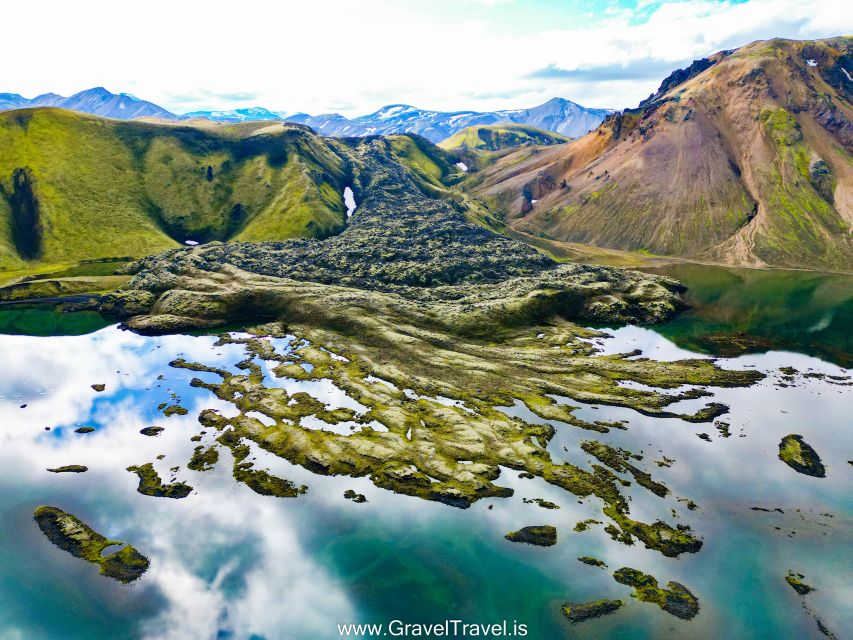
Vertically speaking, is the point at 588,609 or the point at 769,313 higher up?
the point at 769,313

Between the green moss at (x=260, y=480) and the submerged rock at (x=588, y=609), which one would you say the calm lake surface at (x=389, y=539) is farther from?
the green moss at (x=260, y=480)

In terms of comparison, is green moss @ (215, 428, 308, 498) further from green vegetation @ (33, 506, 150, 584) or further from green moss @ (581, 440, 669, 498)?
green moss @ (581, 440, 669, 498)

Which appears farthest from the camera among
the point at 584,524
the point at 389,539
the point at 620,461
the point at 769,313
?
the point at 769,313

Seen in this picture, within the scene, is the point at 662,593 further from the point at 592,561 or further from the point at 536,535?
the point at 536,535

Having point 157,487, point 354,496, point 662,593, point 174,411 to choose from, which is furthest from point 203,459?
point 662,593

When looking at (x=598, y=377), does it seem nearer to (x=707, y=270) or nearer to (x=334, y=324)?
(x=334, y=324)

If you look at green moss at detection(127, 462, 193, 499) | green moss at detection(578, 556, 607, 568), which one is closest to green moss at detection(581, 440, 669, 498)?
green moss at detection(578, 556, 607, 568)

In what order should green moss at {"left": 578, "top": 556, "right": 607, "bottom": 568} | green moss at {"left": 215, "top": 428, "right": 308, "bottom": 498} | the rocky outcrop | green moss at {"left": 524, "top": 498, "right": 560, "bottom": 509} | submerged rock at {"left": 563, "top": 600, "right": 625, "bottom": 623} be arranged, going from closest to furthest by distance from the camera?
submerged rock at {"left": 563, "top": 600, "right": 625, "bottom": 623}, green moss at {"left": 578, "top": 556, "right": 607, "bottom": 568}, green moss at {"left": 524, "top": 498, "right": 560, "bottom": 509}, green moss at {"left": 215, "top": 428, "right": 308, "bottom": 498}, the rocky outcrop
